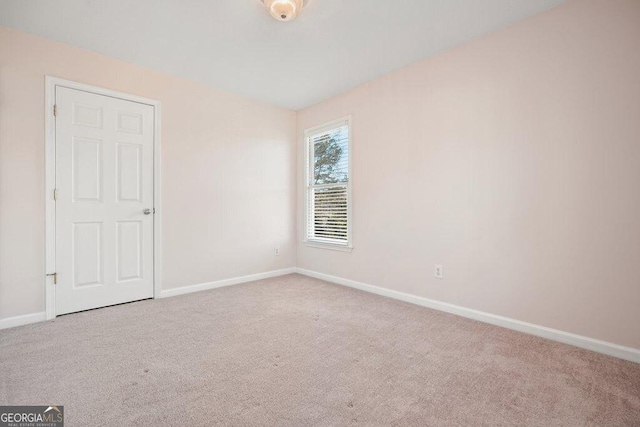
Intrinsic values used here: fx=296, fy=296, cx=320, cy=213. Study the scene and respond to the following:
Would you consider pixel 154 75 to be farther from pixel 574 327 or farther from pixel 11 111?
pixel 574 327

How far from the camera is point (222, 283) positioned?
378cm

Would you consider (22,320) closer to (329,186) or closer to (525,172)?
(329,186)

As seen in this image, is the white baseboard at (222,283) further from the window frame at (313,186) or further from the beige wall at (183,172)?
the window frame at (313,186)

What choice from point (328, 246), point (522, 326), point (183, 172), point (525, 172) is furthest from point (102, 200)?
point (522, 326)

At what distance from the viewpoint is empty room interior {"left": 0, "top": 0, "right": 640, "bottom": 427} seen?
1671 mm

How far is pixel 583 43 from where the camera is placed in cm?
212

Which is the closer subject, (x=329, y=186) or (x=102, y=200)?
(x=102, y=200)

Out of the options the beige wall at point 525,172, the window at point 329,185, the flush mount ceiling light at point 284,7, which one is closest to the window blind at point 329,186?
the window at point 329,185

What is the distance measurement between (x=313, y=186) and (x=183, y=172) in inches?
68.2

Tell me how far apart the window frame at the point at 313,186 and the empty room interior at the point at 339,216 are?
52mm

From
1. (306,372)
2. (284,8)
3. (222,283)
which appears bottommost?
(306,372)

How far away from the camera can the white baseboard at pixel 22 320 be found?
2461 mm

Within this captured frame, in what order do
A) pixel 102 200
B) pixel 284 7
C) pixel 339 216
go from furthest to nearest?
1. pixel 339 216
2. pixel 102 200
3. pixel 284 7

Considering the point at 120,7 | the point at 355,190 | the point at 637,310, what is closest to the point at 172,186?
the point at 120,7
